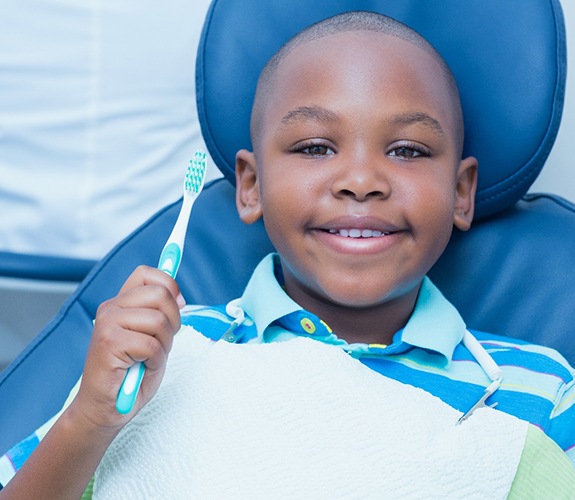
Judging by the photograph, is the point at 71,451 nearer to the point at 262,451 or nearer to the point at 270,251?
the point at 262,451

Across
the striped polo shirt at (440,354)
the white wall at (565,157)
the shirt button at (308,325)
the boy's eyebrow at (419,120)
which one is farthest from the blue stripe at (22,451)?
the white wall at (565,157)

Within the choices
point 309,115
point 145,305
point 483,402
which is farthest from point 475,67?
point 145,305

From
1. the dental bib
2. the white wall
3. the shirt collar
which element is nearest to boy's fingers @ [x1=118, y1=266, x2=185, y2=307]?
the dental bib

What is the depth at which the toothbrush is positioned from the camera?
83cm

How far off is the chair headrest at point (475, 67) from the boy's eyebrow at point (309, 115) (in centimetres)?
16

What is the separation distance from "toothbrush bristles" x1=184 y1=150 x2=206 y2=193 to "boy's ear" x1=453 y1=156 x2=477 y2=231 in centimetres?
38

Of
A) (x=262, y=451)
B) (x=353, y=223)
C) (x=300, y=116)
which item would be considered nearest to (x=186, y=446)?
(x=262, y=451)

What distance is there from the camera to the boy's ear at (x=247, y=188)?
125cm

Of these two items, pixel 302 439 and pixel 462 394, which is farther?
pixel 462 394

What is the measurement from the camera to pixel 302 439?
2.86 ft

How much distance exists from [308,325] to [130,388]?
315 mm

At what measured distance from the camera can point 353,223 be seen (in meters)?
1.06

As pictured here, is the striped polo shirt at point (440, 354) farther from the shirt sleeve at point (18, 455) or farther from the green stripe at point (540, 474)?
the shirt sleeve at point (18, 455)

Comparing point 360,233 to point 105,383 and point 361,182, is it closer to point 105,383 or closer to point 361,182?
point 361,182
